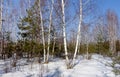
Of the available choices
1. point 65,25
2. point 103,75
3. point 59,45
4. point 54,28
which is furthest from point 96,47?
point 103,75

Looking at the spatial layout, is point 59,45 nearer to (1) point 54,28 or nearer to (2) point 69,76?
(1) point 54,28

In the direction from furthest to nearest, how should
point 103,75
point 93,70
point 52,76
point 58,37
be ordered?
1. point 58,37
2. point 93,70
3. point 103,75
4. point 52,76

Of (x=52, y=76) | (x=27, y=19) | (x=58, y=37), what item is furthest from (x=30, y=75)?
(x=58, y=37)

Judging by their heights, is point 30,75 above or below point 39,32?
below

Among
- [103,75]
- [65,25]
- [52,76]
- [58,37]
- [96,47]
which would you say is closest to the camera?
[52,76]

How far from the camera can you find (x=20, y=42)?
58.4 ft

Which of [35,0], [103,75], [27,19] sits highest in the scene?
[35,0]

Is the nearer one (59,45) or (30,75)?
(30,75)

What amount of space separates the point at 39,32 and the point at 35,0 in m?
2.18

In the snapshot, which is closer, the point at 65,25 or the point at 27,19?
the point at 65,25

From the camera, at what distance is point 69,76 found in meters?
10.7

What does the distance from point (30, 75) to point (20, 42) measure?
7640 millimetres

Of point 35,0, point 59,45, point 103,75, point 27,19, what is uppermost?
point 35,0

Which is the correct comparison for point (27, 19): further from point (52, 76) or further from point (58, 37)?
point (52, 76)
